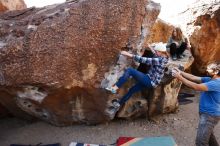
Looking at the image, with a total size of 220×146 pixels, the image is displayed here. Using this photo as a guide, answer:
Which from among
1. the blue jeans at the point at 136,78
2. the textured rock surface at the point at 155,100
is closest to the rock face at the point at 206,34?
the textured rock surface at the point at 155,100

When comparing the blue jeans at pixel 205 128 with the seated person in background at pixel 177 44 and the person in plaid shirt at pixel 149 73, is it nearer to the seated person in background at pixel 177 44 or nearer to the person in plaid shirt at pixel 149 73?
the person in plaid shirt at pixel 149 73

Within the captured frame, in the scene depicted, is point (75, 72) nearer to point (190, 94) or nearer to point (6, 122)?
point (6, 122)

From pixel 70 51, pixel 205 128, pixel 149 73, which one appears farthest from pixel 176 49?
pixel 205 128

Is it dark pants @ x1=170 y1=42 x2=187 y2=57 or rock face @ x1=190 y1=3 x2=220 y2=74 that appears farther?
rock face @ x1=190 y1=3 x2=220 y2=74

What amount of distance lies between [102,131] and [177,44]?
8.44ft

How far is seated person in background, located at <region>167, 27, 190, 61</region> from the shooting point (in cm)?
819

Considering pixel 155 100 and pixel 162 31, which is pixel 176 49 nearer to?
pixel 162 31

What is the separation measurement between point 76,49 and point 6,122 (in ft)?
9.21

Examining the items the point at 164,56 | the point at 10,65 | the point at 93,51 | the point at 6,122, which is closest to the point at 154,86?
the point at 164,56

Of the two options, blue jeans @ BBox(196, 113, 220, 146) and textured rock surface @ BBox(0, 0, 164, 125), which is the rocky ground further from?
blue jeans @ BBox(196, 113, 220, 146)

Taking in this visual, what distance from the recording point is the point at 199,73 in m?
10.2

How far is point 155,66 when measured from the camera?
672 cm

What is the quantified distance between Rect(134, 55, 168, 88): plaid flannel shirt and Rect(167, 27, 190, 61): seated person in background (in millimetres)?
1342

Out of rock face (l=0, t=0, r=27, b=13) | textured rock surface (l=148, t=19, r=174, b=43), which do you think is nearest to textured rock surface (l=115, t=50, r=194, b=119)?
textured rock surface (l=148, t=19, r=174, b=43)
